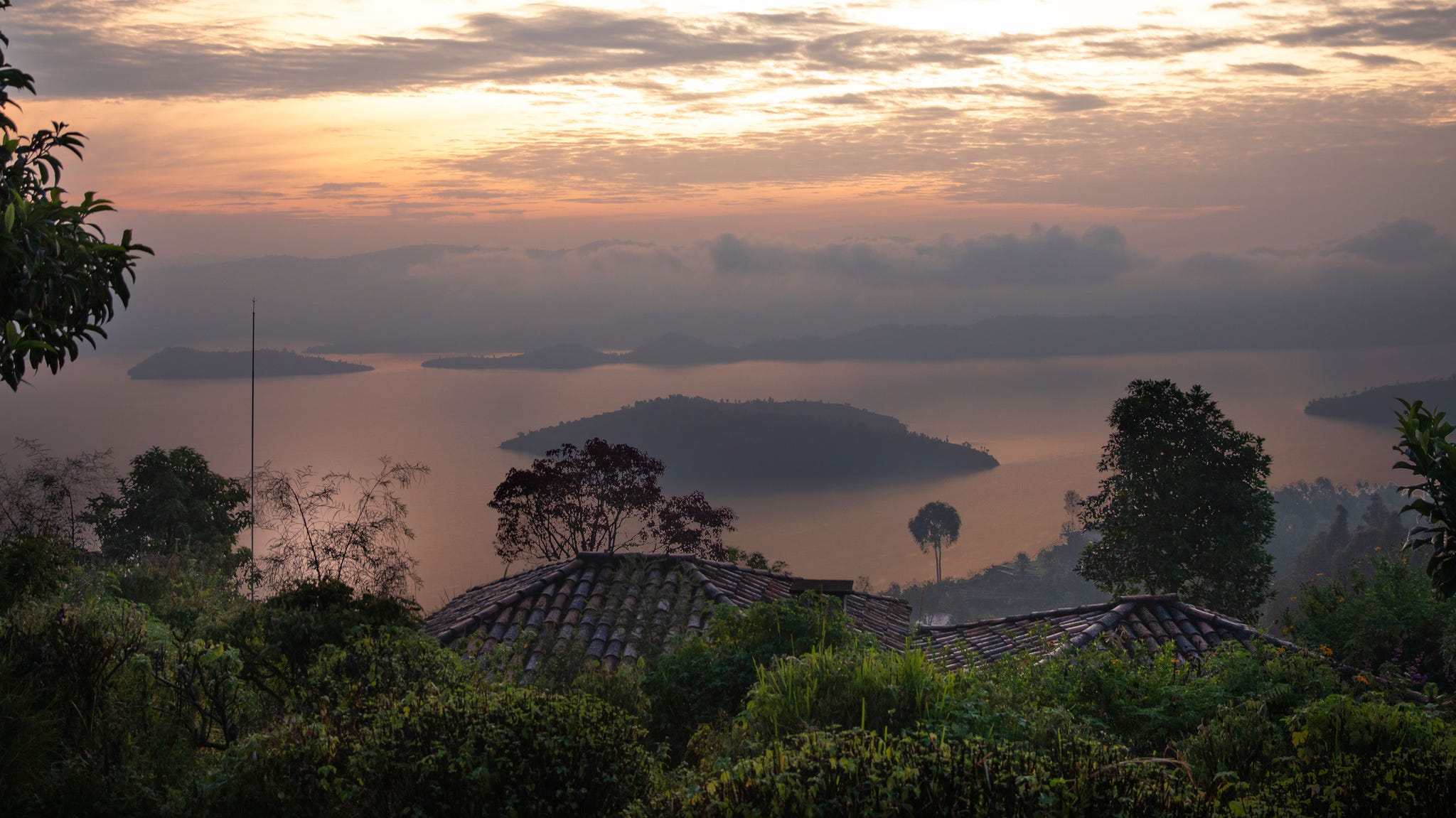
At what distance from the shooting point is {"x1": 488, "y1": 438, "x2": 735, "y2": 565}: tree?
2469 cm

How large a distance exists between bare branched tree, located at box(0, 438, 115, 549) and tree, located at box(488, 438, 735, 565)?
9.90 meters

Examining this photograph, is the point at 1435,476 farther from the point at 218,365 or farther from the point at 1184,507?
the point at 218,365

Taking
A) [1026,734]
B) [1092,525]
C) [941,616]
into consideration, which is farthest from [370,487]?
[941,616]

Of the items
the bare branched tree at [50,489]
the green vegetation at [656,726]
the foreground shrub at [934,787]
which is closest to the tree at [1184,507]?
the green vegetation at [656,726]

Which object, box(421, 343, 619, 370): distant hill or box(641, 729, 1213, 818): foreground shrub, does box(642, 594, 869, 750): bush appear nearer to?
box(641, 729, 1213, 818): foreground shrub

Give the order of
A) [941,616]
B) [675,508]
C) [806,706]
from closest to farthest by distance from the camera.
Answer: [806,706] < [675,508] < [941,616]

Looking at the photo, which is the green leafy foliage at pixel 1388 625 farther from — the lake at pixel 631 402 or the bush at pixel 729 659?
the lake at pixel 631 402

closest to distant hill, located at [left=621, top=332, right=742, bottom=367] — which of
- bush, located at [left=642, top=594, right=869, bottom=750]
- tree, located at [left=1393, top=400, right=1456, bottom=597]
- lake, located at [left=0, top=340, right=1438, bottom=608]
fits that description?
lake, located at [left=0, top=340, right=1438, bottom=608]

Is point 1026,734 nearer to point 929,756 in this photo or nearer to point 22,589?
point 929,756

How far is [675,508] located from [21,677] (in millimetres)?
18681

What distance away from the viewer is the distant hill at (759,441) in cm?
10312

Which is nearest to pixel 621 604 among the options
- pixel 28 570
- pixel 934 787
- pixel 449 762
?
pixel 28 570

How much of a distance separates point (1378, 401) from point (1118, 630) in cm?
16969

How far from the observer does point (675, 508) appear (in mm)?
25844
